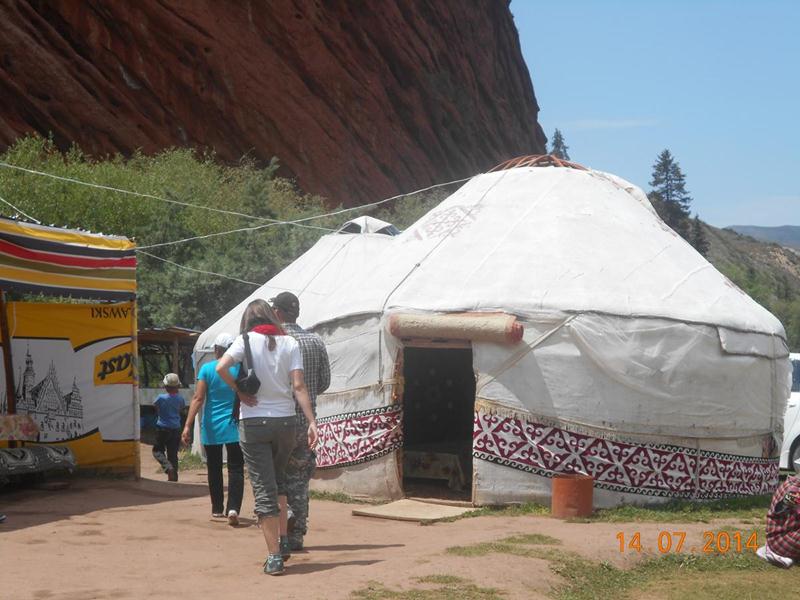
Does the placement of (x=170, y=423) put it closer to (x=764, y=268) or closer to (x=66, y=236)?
(x=66, y=236)

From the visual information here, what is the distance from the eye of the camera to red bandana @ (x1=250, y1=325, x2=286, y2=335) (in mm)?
5664

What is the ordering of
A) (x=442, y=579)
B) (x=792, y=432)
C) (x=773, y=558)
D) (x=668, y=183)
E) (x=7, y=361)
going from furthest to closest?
1. (x=668, y=183)
2. (x=792, y=432)
3. (x=7, y=361)
4. (x=773, y=558)
5. (x=442, y=579)

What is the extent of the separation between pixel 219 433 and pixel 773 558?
3890 mm

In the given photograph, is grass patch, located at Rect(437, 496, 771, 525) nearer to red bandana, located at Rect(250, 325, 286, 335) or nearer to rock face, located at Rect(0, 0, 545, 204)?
red bandana, located at Rect(250, 325, 286, 335)

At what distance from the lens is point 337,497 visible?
9.37m

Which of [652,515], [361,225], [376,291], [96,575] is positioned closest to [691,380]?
[652,515]

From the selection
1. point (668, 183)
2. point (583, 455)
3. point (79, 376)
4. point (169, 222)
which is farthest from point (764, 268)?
point (79, 376)

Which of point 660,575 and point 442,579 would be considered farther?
point 660,575

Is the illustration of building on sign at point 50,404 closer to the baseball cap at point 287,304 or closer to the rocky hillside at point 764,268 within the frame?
the baseball cap at point 287,304

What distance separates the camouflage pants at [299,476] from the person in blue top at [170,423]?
453cm

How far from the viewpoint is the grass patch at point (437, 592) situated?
4.92 m

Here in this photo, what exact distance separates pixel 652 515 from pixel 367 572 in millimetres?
3837

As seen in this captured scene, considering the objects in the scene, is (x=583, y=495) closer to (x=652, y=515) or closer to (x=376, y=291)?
(x=652, y=515)

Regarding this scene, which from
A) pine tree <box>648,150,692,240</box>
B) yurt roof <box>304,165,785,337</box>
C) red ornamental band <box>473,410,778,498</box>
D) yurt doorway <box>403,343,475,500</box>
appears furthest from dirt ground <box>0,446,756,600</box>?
pine tree <box>648,150,692,240</box>
